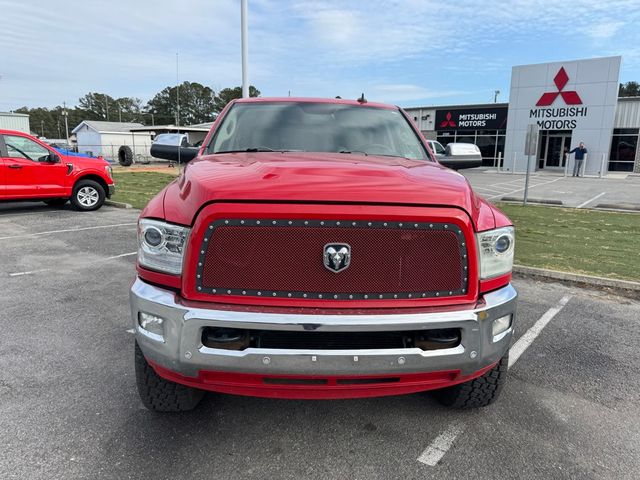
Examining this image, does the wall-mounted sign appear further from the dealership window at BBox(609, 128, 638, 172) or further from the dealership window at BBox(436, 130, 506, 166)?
the dealership window at BBox(609, 128, 638, 172)

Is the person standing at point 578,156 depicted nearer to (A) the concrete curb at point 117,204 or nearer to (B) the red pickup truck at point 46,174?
(A) the concrete curb at point 117,204

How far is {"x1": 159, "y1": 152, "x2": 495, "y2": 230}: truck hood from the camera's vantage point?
7.23 feet

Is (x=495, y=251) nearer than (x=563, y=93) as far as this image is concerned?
Yes

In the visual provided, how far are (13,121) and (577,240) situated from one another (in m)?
45.5

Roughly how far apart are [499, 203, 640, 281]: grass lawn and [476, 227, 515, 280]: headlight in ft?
14.2

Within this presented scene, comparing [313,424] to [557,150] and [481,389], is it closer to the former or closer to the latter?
[481,389]

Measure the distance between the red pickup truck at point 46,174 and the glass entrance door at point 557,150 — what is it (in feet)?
97.5

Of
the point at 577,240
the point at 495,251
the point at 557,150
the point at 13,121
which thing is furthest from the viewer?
the point at 13,121

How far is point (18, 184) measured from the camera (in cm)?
1039

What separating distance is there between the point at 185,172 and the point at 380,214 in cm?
132

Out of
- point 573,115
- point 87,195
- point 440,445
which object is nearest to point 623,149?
point 573,115

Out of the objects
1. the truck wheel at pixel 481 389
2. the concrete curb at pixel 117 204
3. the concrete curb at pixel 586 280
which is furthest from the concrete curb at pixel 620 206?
the concrete curb at pixel 117 204

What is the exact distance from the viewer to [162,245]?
2.31 metres

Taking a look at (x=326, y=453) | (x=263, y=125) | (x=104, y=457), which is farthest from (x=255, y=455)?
(x=263, y=125)
